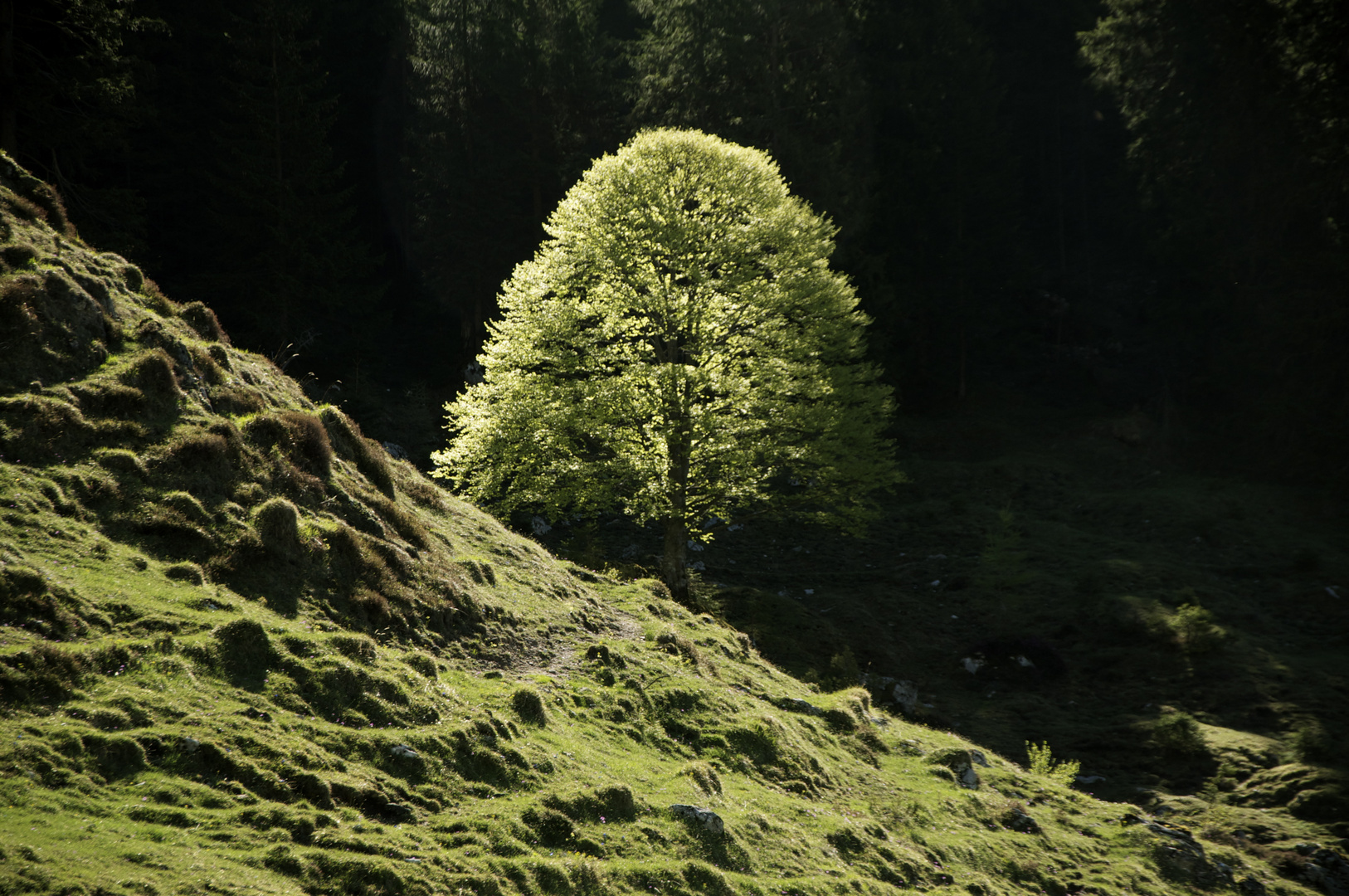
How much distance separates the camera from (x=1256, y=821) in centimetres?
1600

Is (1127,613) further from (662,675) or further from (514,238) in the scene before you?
(514,238)

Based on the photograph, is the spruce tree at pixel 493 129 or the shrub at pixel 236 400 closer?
the shrub at pixel 236 400

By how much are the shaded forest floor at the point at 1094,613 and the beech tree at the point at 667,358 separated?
3214 mm

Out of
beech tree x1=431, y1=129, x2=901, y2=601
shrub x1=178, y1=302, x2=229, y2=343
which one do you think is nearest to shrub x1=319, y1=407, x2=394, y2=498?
shrub x1=178, y1=302, x2=229, y2=343

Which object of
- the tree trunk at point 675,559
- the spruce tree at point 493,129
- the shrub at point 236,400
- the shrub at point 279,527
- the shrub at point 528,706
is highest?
the spruce tree at point 493,129

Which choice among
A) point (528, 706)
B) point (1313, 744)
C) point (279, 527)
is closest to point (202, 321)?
point (279, 527)

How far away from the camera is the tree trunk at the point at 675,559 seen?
22.4 metres

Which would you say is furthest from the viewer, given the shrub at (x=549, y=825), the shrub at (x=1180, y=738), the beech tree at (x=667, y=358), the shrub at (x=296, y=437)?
the beech tree at (x=667, y=358)

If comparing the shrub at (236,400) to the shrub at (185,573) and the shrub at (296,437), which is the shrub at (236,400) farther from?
the shrub at (185,573)

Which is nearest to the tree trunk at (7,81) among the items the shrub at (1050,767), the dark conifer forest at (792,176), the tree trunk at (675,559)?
the dark conifer forest at (792,176)

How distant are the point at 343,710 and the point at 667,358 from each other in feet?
49.6

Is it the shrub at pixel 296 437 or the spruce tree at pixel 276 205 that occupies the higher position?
the spruce tree at pixel 276 205

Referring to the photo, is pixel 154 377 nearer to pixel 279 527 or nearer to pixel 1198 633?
pixel 279 527

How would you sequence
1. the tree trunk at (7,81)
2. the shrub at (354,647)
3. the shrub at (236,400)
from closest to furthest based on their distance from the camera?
1. the shrub at (354,647)
2. the shrub at (236,400)
3. the tree trunk at (7,81)
